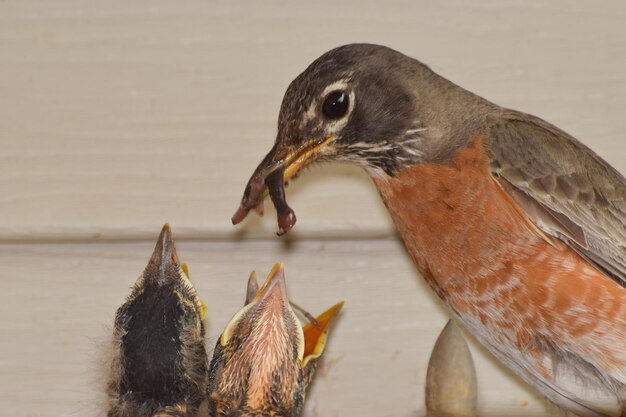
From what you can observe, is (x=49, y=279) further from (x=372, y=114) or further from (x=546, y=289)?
(x=546, y=289)

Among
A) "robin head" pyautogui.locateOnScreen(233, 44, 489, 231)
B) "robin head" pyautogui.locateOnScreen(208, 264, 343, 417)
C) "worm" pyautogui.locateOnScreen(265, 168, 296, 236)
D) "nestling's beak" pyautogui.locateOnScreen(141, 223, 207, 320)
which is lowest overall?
"robin head" pyautogui.locateOnScreen(208, 264, 343, 417)

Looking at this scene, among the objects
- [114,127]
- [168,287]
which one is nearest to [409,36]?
[114,127]

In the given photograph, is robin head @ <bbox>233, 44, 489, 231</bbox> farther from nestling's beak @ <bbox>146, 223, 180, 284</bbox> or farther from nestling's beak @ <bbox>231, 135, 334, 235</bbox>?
nestling's beak @ <bbox>146, 223, 180, 284</bbox>

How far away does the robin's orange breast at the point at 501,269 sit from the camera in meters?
1.41

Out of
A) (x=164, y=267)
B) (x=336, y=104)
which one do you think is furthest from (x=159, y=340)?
(x=336, y=104)

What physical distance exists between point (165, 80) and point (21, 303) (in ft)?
1.47

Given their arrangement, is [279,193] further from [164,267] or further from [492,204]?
[492,204]

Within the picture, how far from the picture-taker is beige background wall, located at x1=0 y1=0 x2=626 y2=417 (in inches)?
70.0

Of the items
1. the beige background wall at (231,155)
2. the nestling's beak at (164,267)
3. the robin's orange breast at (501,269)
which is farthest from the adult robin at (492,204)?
the beige background wall at (231,155)

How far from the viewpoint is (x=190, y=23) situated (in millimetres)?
1801

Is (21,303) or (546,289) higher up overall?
(546,289)

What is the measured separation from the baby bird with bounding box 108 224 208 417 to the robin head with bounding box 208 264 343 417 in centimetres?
5

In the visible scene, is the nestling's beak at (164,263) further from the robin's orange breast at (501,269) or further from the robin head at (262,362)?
the robin's orange breast at (501,269)

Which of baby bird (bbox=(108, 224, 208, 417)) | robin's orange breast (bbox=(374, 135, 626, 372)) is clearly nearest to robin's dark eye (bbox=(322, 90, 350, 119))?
robin's orange breast (bbox=(374, 135, 626, 372))
